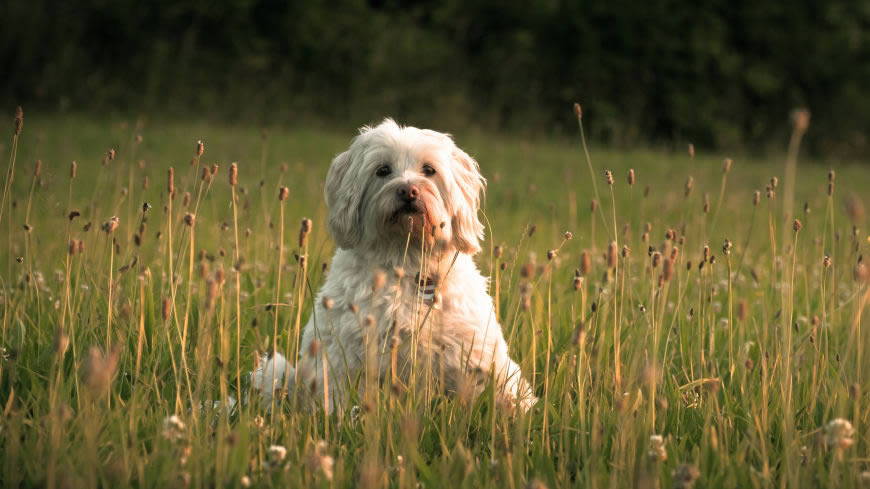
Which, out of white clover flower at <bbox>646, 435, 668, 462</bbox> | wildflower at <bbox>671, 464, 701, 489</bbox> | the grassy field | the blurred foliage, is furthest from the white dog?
the blurred foliage

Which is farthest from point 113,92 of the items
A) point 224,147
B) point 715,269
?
point 715,269

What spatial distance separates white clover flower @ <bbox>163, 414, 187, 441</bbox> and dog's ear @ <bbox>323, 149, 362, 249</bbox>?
1.50 metres

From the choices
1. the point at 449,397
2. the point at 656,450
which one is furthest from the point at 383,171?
the point at 656,450

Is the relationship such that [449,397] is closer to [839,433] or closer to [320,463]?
[320,463]

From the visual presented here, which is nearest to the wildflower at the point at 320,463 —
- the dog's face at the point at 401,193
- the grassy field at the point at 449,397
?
the grassy field at the point at 449,397

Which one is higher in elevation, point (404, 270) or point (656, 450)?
point (404, 270)

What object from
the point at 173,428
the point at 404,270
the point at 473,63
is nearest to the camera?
the point at 173,428

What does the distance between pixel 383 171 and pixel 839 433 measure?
92.7 inches

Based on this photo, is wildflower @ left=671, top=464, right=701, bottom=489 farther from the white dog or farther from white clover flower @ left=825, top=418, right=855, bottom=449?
the white dog

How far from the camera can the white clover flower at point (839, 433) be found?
8.69 feet

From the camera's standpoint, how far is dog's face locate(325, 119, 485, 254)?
3855 mm

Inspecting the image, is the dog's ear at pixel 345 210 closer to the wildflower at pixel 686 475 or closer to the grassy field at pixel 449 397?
the grassy field at pixel 449 397

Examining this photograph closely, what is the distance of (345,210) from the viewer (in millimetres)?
4145

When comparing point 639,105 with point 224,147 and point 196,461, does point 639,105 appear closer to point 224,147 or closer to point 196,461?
point 224,147
